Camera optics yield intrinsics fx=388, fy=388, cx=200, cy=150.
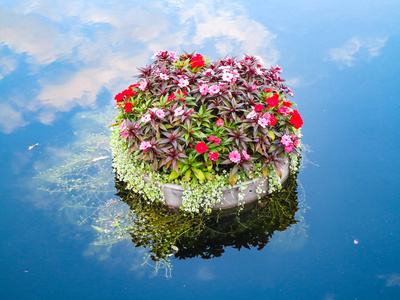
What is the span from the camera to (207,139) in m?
3.81

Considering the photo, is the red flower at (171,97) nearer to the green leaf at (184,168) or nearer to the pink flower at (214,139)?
the pink flower at (214,139)

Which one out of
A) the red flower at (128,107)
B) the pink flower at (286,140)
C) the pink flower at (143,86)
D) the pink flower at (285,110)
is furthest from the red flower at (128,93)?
the pink flower at (286,140)

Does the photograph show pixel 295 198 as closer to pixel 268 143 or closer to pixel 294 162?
pixel 294 162

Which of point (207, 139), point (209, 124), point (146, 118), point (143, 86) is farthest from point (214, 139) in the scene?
point (143, 86)

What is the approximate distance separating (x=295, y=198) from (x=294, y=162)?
1.34ft

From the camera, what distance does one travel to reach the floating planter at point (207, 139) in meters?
3.87

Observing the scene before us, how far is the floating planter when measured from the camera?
3867mm

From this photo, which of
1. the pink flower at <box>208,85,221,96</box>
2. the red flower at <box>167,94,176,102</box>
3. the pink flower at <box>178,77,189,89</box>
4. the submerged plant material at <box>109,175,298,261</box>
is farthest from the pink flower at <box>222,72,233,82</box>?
the submerged plant material at <box>109,175,298,261</box>

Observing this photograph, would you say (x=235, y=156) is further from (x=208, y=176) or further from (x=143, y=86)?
(x=143, y=86)

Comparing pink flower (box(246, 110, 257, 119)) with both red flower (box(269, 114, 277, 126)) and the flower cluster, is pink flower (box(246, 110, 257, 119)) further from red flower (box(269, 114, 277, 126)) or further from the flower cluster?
red flower (box(269, 114, 277, 126))

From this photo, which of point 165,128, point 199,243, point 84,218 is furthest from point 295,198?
point 84,218

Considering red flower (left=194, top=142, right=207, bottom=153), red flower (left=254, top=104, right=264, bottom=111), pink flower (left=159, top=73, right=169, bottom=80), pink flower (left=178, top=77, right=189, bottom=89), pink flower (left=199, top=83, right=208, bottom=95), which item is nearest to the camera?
red flower (left=194, top=142, right=207, bottom=153)

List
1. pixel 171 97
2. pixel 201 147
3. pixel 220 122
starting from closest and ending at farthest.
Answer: pixel 201 147 < pixel 220 122 < pixel 171 97

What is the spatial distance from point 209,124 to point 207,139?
282 mm
